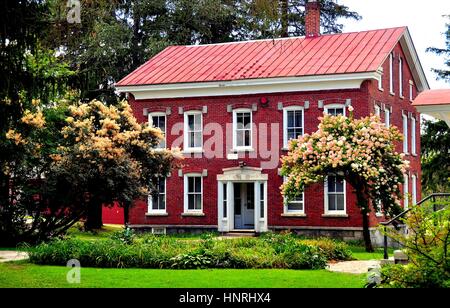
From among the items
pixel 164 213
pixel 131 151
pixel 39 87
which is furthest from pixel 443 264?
pixel 164 213

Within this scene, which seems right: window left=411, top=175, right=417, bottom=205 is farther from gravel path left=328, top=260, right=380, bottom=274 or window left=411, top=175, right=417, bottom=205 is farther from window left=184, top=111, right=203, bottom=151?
gravel path left=328, top=260, right=380, bottom=274

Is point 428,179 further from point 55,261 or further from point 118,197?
point 55,261

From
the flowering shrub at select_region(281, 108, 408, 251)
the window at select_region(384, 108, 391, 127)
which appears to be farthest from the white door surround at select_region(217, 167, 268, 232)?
the flowering shrub at select_region(281, 108, 408, 251)

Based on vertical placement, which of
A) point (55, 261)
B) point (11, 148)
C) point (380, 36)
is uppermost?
point (380, 36)

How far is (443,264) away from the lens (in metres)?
9.26

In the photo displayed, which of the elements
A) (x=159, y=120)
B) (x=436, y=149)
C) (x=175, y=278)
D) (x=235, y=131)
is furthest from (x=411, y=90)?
(x=175, y=278)

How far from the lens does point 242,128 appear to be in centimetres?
3203

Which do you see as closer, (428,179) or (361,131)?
(361,131)

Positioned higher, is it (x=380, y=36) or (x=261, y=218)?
(x=380, y=36)

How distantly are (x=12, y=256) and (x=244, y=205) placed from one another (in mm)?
13839

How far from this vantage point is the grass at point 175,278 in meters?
13.8

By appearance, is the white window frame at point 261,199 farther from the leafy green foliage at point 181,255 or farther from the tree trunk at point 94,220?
the leafy green foliage at point 181,255
